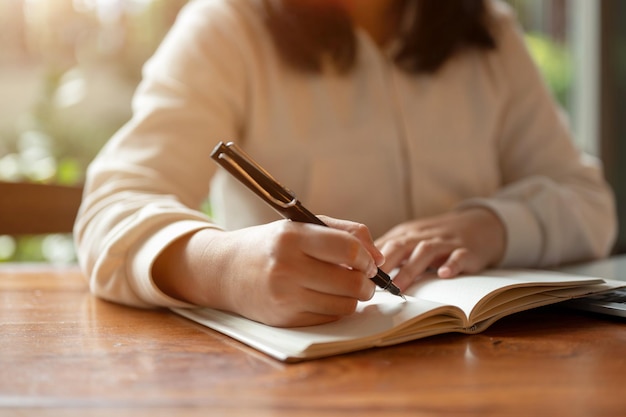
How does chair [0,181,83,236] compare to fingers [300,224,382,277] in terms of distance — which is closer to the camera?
fingers [300,224,382,277]

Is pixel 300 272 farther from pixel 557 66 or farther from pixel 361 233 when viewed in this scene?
pixel 557 66

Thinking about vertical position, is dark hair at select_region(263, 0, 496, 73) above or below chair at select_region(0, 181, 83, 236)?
above

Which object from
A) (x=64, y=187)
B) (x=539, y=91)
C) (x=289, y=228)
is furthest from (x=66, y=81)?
(x=289, y=228)

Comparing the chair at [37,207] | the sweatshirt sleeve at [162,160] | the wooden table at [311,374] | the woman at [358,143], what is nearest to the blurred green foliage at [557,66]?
the woman at [358,143]

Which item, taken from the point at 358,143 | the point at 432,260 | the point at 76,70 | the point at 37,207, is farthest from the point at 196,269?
the point at 76,70

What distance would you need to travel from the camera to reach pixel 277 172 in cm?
107

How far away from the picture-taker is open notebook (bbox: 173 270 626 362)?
20.2 inches

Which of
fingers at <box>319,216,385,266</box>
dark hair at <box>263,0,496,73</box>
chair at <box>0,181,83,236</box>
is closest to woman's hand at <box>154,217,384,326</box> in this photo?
fingers at <box>319,216,385,266</box>

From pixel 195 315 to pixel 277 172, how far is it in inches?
17.6

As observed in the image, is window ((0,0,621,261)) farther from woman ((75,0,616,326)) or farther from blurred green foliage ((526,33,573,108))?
woman ((75,0,616,326))

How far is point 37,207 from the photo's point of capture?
3.94ft

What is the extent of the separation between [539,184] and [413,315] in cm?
56

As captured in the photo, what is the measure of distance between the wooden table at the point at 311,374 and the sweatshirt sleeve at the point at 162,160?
0.36ft

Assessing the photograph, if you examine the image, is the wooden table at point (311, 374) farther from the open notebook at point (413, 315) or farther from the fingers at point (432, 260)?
the fingers at point (432, 260)
